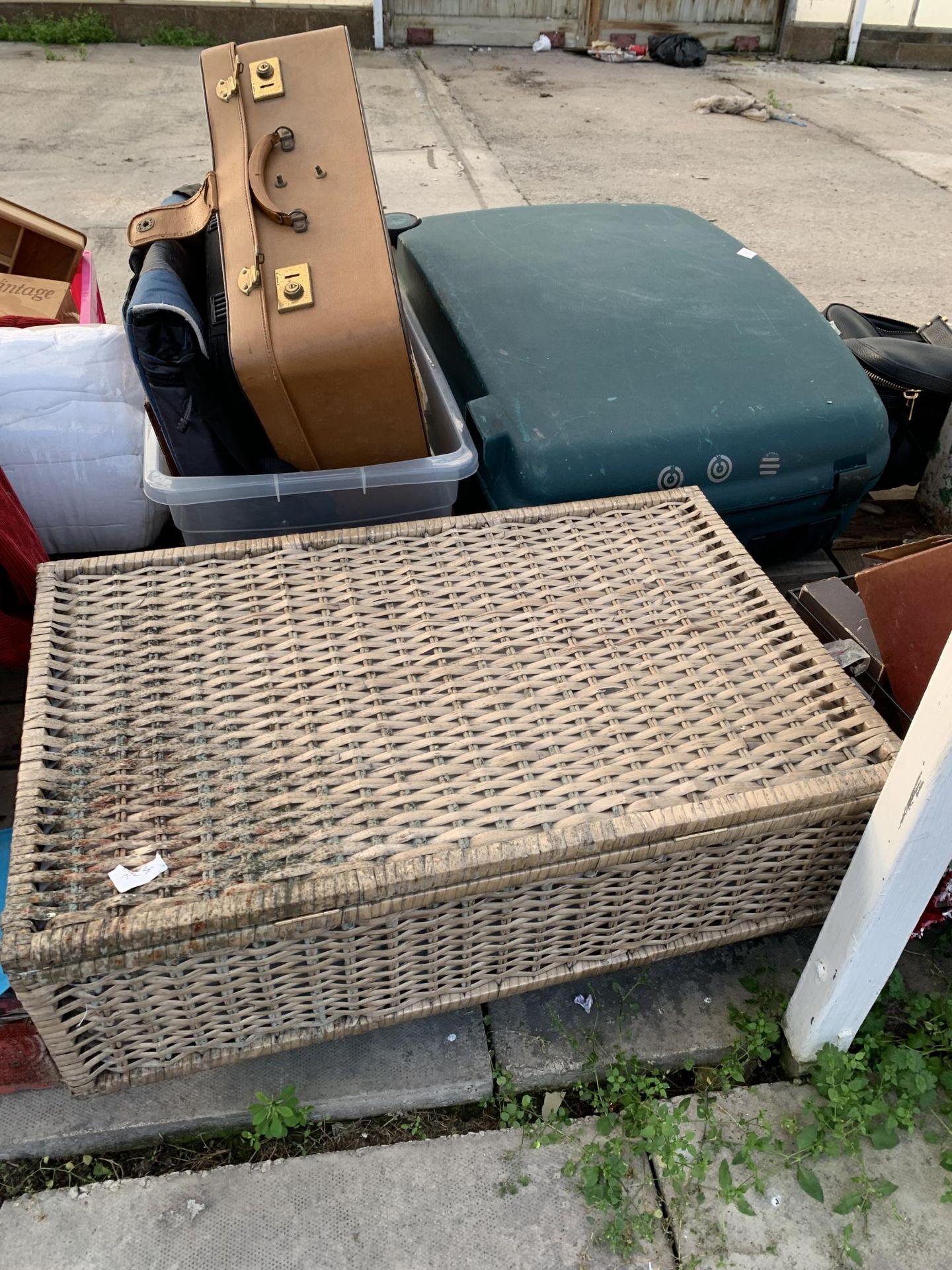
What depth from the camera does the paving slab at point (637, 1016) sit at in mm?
1346

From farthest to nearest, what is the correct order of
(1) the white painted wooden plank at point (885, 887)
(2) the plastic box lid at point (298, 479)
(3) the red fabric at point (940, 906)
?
(2) the plastic box lid at point (298, 479), (3) the red fabric at point (940, 906), (1) the white painted wooden plank at point (885, 887)

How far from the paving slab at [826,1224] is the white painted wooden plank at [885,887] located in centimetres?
16

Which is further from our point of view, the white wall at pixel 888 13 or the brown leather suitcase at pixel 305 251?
the white wall at pixel 888 13

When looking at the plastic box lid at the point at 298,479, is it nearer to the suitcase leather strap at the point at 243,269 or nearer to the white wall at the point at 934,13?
the suitcase leather strap at the point at 243,269

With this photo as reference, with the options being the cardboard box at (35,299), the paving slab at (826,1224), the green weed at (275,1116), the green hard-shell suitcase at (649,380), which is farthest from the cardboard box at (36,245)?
the paving slab at (826,1224)

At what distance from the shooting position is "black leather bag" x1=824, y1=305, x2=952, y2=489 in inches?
83.8

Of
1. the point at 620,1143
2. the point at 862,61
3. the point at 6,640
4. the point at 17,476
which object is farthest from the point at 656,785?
the point at 862,61

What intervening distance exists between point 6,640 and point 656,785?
1097 mm

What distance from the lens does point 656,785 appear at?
3.81 ft

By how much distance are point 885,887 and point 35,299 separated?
195cm

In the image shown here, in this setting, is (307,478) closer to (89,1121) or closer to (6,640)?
(6,640)

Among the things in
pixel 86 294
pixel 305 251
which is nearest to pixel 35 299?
pixel 86 294

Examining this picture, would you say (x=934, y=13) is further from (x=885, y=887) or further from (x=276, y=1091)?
(x=276, y=1091)

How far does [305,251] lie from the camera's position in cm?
149
